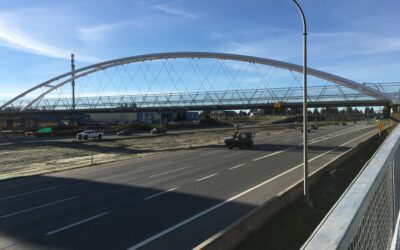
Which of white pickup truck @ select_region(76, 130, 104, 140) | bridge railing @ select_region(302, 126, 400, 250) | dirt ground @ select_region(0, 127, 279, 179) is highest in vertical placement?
bridge railing @ select_region(302, 126, 400, 250)

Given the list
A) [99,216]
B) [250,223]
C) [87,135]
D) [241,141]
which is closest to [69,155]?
[241,141]

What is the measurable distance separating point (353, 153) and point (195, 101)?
72.5 metres

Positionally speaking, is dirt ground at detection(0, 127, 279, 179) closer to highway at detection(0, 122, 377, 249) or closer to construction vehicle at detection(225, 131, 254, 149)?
construction vehicle at detection(225, 131, 254, 149)

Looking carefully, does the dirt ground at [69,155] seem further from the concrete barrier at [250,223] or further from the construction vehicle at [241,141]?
the concrete barrier at [250,223]

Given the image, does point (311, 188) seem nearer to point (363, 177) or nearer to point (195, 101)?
point (363, 177)

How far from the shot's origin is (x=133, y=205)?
56.3 ft

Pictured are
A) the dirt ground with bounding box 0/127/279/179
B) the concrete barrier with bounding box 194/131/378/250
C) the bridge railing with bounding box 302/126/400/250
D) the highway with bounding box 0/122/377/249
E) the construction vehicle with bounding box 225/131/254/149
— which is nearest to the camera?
the bridge railing with bounding box 302/126/400/250

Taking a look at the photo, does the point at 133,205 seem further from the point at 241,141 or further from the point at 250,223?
the point at 241,141

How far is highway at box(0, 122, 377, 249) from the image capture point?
40.2ft

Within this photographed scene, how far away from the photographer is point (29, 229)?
13586 mm

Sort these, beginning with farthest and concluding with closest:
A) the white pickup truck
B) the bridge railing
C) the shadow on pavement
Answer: the white pickup truck < the shadow on pavement < the bridge railing

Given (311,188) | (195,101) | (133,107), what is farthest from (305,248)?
(133,107)

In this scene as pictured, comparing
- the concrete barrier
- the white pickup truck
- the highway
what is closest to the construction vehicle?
the highway

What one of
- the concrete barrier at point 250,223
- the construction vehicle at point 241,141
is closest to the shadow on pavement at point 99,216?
the concrete barrier at point 250,223
